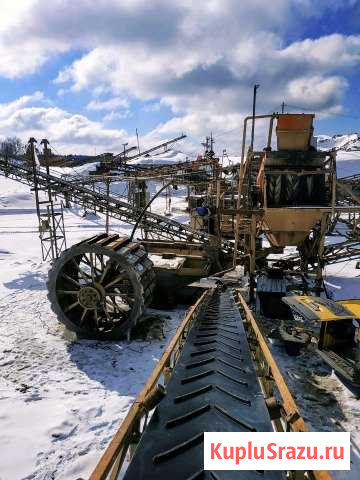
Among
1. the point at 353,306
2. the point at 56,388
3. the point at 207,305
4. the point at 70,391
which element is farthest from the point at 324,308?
the point at 56,388

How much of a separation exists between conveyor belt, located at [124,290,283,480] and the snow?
2.01 metres

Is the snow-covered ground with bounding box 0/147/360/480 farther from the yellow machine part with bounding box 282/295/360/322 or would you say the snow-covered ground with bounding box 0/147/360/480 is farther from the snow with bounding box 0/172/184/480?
the yellow machine part with bounding box 282/295/360/322

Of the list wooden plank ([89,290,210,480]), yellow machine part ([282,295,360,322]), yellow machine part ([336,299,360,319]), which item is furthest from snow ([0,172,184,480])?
yellow machine part ([336,299,360,319])

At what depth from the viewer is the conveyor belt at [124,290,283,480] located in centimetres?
233

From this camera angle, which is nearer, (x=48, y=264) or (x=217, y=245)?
(x=217, y=245)

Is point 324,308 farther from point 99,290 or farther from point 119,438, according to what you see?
point 119,438

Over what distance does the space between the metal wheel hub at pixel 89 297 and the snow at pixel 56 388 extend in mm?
861

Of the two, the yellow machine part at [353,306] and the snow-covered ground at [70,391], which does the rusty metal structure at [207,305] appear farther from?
the yellow machine part at [353,306]

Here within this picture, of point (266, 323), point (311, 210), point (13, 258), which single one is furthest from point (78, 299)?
point (13, 258)

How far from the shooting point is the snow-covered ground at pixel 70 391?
4465mm

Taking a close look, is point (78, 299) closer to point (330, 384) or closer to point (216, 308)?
point (216, 308)

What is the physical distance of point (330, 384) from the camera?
6105 millimetres

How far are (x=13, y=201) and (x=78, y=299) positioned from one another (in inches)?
1790

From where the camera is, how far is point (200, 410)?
9.55 ft
